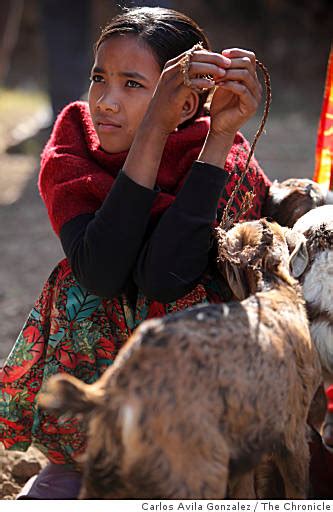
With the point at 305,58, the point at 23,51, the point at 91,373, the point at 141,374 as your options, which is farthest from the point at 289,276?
the point at 23,51

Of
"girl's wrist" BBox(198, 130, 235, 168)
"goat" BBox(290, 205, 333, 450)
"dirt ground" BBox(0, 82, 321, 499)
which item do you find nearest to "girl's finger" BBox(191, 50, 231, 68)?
"girl's wrist" BBox(198, 130, 235, 168)

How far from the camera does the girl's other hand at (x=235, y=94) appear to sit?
4.66 feet

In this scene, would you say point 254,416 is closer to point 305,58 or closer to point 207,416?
point 207,416

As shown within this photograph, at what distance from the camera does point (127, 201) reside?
1438 millimetres

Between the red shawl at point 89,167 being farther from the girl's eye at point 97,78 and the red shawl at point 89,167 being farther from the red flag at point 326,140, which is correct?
the red flag at point 326,140

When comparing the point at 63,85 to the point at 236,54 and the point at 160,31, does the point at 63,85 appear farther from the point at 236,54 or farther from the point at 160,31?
the point at 236,54

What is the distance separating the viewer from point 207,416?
3.34 ft

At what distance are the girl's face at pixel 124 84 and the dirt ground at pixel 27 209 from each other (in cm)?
111

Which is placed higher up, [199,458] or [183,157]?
[183,157]

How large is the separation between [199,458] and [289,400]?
0.21 metres

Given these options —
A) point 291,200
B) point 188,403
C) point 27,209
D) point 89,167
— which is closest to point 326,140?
point 291,200

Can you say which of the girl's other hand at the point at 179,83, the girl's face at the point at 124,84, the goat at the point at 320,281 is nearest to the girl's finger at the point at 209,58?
the girl's other hand at the point at 179,83

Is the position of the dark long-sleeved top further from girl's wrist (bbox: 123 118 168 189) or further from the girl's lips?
the girl's lips

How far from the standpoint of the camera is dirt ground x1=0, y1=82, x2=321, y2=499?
10.7ft
